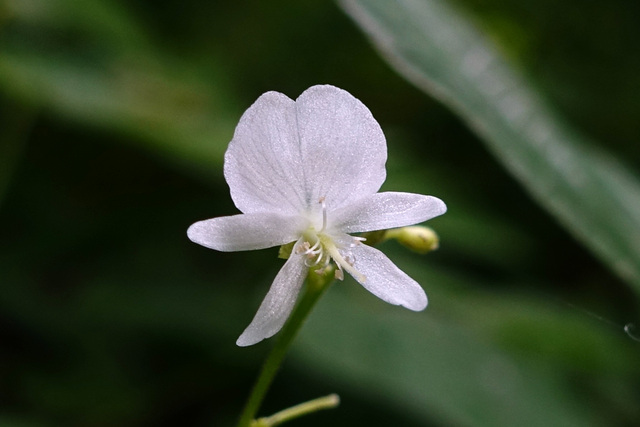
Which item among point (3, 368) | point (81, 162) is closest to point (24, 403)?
point (3, 368)

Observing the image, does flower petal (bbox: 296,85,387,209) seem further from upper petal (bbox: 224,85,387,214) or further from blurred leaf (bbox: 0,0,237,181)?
blurred leaf (bbox: 0,0,237,181)

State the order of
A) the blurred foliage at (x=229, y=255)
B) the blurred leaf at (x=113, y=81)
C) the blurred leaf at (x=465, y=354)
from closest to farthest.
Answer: the blurred leaf at (x=465, y=354) < the blurred foliage at (x=229, y=255) < the blurred leaf at (x=113, y=81)

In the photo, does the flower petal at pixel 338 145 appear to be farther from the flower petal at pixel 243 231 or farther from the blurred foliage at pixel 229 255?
the blurred foliage at pixel 229 255

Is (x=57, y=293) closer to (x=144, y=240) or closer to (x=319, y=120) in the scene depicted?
(x=144, y=240)

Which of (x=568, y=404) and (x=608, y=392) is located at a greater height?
(x=608, y=392)

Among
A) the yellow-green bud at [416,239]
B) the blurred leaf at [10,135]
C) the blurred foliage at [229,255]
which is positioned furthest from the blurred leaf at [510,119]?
the blurred leaf at [10,135]

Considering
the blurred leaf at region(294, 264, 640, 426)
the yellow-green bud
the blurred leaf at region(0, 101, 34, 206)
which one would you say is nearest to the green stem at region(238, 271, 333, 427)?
the yellow-green bud

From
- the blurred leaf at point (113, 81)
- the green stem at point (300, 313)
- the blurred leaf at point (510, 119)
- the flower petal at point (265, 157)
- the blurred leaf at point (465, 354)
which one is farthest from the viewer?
the blurred leaf at point (113, 81)
